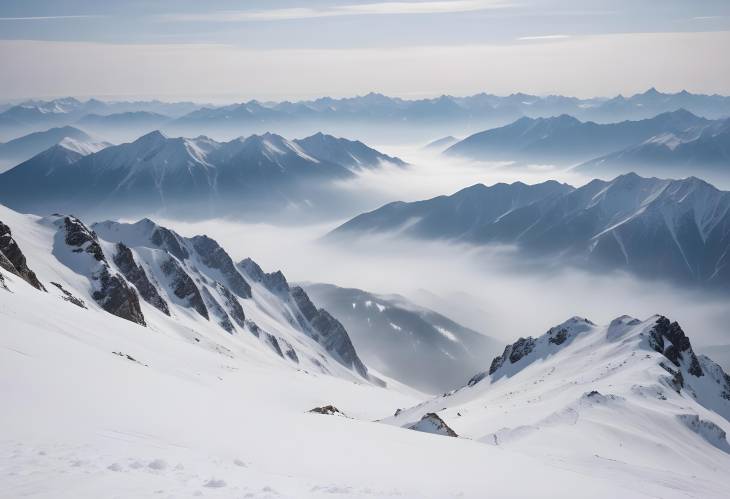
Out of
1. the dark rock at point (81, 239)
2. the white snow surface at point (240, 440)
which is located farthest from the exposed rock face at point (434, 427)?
the dark rock at point (81, 239)

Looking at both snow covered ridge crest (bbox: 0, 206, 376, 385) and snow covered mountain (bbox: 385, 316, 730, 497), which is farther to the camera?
snow covered ridge crest (bbox: 0, 206, 376, 385)

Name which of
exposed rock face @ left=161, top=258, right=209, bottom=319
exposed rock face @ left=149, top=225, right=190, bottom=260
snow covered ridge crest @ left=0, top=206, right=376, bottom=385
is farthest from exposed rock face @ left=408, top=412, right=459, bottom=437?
exposed rock face @ left=149, top=225, right=190, bottom=260

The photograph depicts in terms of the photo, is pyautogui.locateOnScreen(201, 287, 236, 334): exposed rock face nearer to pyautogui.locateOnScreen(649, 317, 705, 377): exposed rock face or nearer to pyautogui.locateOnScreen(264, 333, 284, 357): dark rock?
pyautogui.locateOnScreen(264, 333, 284, 357): dark rock

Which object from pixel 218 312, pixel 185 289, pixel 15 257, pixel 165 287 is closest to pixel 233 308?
pixel 218 312

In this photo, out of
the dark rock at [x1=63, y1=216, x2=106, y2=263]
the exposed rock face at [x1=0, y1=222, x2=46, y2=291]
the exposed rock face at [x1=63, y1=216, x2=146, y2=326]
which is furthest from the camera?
the dark rock at [x1=63, y1=216, x2=106, y2=263]

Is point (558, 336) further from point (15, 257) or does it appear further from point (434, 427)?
point (15, 257)

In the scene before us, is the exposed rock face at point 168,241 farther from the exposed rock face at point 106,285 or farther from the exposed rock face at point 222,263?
the exposed rock face at point 106,285

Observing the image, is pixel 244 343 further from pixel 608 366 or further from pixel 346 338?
pixel 608 366
